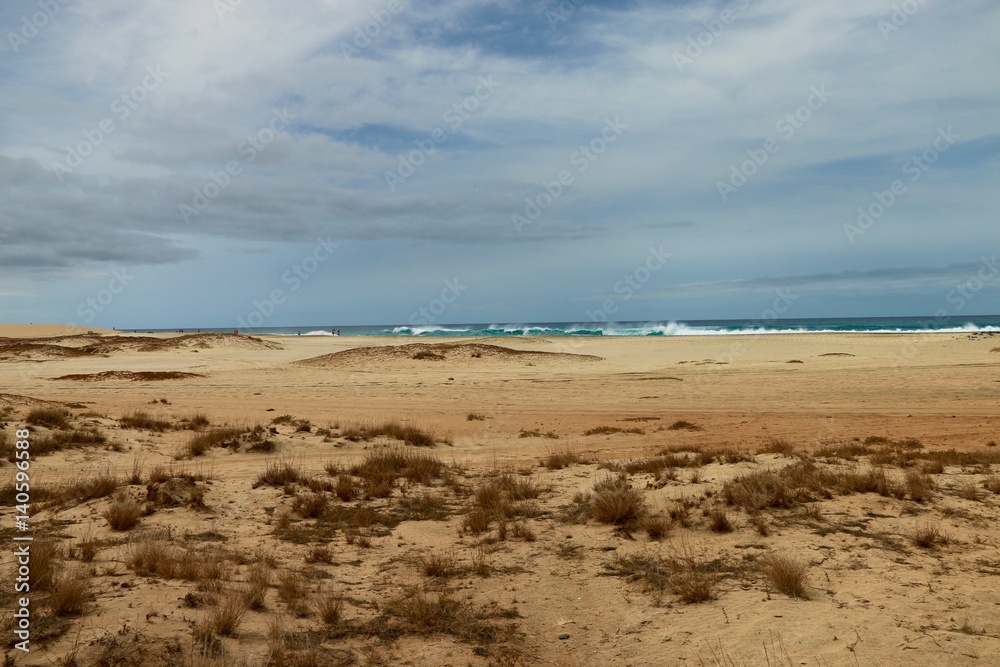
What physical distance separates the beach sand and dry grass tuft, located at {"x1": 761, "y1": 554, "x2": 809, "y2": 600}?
0.09 m

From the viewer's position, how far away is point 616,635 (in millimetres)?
5566

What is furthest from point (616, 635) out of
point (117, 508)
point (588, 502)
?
point (117, 508)

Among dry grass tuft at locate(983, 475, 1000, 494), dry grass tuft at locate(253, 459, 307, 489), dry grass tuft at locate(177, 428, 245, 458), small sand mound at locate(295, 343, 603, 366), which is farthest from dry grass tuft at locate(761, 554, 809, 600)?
small sand mound at locate(295, 343, 603, 366)

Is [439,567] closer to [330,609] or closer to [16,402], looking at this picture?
[330,609]

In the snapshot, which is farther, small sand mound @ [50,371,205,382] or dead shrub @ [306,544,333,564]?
small sand mound @ [50,371,205,382]

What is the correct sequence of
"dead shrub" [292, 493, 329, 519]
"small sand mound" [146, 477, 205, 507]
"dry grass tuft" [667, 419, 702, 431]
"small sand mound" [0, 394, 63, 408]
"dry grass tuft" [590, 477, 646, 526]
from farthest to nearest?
"dry grass tuft" [667, 419, 702, 431], "small sand mound" [0, 394, 63, 408], "dead shrub" [292, 493, 329, 519], "small sand mound" [146, 477, 205, 507], "dry grass tuft" [590, 477, 646, 526]

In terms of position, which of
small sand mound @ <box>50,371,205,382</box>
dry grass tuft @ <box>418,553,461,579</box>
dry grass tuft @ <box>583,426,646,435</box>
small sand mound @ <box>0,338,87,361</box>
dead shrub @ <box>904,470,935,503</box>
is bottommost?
dry grass tuft @ <box>418,553,461,579</box>

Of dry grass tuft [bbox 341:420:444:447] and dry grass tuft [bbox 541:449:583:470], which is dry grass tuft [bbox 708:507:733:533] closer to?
dry grass tuft [bbox 541:449:583:470]

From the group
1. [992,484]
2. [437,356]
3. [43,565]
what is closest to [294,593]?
[43,565]

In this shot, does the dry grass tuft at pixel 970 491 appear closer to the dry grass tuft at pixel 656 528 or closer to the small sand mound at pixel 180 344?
the dry grass tuft at pixel 656 528

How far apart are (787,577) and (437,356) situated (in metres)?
35.1

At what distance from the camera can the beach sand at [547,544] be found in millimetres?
5215

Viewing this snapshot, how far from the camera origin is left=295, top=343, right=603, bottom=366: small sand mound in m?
40.2

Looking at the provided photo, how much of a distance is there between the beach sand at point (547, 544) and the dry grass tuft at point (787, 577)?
85 millimetres
